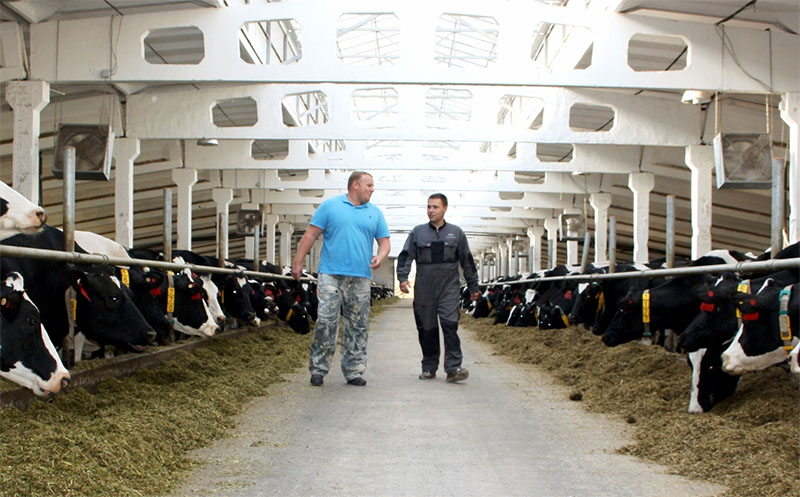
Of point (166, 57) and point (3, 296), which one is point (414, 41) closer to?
point (166, 57)

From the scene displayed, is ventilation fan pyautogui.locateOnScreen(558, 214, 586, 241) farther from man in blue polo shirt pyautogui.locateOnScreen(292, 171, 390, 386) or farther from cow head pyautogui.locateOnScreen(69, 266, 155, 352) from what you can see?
cow head pyautogui.locateOnScreen(69, 266, 155, 352)

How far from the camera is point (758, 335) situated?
6.30 metres

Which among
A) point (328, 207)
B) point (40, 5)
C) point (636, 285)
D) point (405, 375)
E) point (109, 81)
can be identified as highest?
point (40, 5)

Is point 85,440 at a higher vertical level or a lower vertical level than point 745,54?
lower

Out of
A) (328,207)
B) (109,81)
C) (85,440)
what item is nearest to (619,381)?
(328,207)

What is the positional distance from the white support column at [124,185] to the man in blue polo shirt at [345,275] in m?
6.35

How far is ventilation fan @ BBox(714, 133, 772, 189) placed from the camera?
1247 cm

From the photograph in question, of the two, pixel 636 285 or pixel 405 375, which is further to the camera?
pixel 636 285

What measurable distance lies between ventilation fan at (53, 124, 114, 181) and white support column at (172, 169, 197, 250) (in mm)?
5215

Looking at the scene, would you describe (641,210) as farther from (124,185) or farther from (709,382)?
(709,382)

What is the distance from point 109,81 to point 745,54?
24.0 ft

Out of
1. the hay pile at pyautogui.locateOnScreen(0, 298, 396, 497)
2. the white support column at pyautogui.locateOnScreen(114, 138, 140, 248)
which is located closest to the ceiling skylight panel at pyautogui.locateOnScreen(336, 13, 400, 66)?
the white support column at pyautogui.locateOnScreen(114, 138, 140, 248)

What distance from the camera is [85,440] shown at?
4.85m

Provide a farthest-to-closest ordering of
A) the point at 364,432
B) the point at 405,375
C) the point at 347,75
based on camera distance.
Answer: the point at 347,75, the point at 405,375, the point at 364,432
